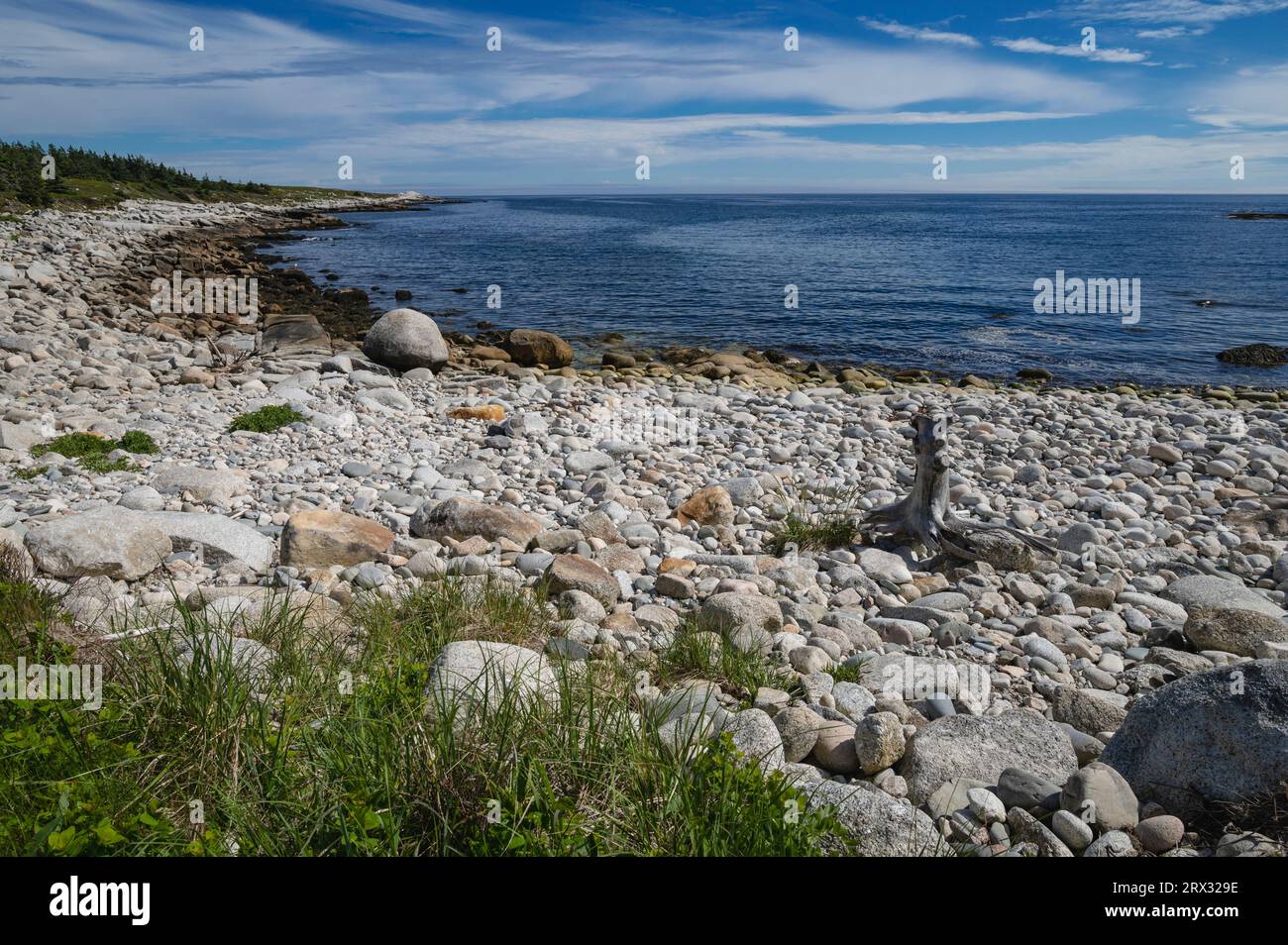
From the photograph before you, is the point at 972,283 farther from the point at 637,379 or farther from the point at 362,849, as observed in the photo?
the point at 362,849

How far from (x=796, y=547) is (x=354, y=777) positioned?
5.35 meters

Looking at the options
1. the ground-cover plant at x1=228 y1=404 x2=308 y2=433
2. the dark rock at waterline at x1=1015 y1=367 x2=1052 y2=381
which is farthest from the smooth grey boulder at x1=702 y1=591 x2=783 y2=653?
the dark rock at waterline at x1=1015 y1=367 x2=1052 y2=381

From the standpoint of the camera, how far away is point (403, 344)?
1642 cm

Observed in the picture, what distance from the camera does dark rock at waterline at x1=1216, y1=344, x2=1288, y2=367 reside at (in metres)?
20.4

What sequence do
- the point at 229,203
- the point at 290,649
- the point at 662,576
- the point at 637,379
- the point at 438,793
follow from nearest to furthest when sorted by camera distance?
the point at 438,793 → the point at 290,649 → the point at 662,576 → the point at 637,379 → the point at 229,203

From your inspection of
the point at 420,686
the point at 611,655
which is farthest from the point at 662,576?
the point at 420,686

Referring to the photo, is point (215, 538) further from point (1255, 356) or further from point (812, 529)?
point (1255, 356)

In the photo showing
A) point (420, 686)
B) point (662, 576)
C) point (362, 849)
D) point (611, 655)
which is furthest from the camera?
point (662, 576)

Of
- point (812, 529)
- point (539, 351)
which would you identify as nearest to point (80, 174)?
point (539, 351)

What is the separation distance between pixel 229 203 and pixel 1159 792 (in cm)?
8391

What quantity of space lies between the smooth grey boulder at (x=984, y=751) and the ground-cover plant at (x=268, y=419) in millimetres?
9509

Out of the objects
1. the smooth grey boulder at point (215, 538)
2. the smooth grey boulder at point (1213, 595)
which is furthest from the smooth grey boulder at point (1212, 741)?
the smooth grey boulder at point (215, 538)

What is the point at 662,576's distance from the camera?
6.63 m
